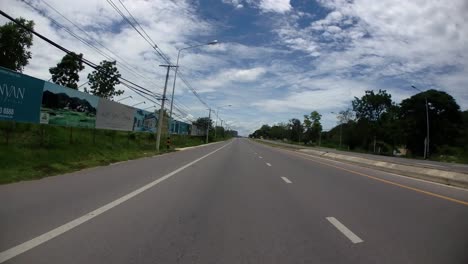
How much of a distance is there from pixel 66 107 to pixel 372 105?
3429 inches

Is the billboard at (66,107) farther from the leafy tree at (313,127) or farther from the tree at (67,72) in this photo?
the leafy tree at (313,127)

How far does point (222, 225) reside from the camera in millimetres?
7012

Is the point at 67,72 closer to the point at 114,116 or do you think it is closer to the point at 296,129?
the point at 114,116

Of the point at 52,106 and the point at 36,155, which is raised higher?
the point at 52,106

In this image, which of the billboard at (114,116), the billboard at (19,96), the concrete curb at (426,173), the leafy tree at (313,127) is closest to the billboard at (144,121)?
the billboard at (114,116)

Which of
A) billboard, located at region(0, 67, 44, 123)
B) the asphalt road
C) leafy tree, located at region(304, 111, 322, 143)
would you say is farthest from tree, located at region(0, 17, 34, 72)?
leafy tree, located at region(304, 111, 322, 143)

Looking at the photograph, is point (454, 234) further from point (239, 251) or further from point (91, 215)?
point (91, 215)

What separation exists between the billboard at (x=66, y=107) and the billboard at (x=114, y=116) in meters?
1.17

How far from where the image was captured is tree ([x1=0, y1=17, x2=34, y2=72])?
1655 inches

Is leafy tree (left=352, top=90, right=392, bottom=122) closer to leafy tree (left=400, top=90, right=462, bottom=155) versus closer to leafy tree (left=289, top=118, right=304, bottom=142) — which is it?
leafy tree (left=400, top=90, right=462, bottom=155)

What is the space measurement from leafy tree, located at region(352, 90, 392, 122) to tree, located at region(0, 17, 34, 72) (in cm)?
7832

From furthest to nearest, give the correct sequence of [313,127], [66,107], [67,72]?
1. [313,127]
2. [67,72]
3. [66,107]

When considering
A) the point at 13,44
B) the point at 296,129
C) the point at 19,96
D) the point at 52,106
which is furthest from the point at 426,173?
the point at 296,129

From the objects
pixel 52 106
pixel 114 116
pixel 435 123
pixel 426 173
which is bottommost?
pixel 426 173
